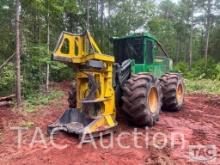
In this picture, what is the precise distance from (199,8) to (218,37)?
419 cm

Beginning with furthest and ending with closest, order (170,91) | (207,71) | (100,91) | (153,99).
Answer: (207,71) < (170,91) < (153,99) < (100,91)

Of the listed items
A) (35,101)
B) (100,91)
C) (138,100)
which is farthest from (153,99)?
(35,101)

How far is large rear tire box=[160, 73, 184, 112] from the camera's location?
30.9 ft

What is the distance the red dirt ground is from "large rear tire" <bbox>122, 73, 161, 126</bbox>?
254mm

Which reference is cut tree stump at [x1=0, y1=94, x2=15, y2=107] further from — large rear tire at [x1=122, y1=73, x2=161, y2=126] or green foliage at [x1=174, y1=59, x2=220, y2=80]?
green foliage at [x1=174, y1=59, x2=220, y2=80]

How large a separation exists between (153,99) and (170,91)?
1.87 meters

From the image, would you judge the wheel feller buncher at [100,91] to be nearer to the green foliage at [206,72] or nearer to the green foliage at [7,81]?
the green foliage at [7,81]

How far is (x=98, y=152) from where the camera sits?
5.42 m

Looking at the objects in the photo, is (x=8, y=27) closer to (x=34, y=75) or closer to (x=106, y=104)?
(x=34, y=75)

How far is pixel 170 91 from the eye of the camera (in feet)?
30.9

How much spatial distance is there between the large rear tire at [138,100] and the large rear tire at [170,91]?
2247mm

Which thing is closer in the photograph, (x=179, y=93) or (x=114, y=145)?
(x=114, y=145)

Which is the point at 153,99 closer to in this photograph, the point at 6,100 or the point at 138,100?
the point at 138,100

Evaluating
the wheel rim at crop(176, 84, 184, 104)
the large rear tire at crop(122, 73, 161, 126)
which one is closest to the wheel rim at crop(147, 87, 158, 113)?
the large rear tire at crop(122, 73, 161, 126)
